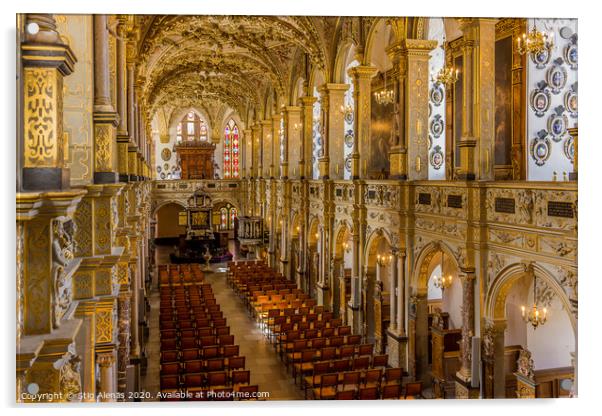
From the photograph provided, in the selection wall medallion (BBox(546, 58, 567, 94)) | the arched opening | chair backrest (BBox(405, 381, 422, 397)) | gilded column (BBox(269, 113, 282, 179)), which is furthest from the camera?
the arched opening

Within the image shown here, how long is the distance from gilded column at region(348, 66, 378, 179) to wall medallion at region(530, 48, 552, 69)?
466cm

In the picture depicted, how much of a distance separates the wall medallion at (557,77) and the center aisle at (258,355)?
9.67m

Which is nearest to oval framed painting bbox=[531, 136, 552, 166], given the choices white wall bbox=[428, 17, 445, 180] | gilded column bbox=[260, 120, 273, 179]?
white wall bbox=[428, 17, 445, 180]

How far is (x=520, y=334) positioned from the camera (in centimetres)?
1252

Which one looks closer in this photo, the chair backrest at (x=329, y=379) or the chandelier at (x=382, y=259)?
the chair backrest at (x=329, y=379)

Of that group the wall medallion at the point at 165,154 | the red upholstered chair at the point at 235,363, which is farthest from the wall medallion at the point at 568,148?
the wall medallion at the point at 165,154

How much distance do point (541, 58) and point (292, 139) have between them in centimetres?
1403

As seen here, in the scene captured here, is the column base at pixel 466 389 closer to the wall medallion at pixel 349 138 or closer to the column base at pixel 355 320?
the column base at pixel 355 320

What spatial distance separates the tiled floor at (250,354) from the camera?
49.4 ft

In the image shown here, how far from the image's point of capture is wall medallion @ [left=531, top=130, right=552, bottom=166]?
14.1 metres

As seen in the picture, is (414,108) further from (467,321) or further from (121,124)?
(121,124)

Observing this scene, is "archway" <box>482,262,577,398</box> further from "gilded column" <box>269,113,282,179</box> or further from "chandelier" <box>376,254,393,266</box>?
"gilded column" <box>269,113,282,179</box>

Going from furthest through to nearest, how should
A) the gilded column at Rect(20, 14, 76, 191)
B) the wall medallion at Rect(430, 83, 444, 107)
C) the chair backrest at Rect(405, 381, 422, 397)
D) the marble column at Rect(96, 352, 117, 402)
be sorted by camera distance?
the wall medallion at Rect(430, 83, 444, 107) < the chair backrest at Rect(405, 381, 422, 397) < the marble column at Rect(96, 352, 117, 402) < the gilded column at Rect(20, 14, 76, 191)
